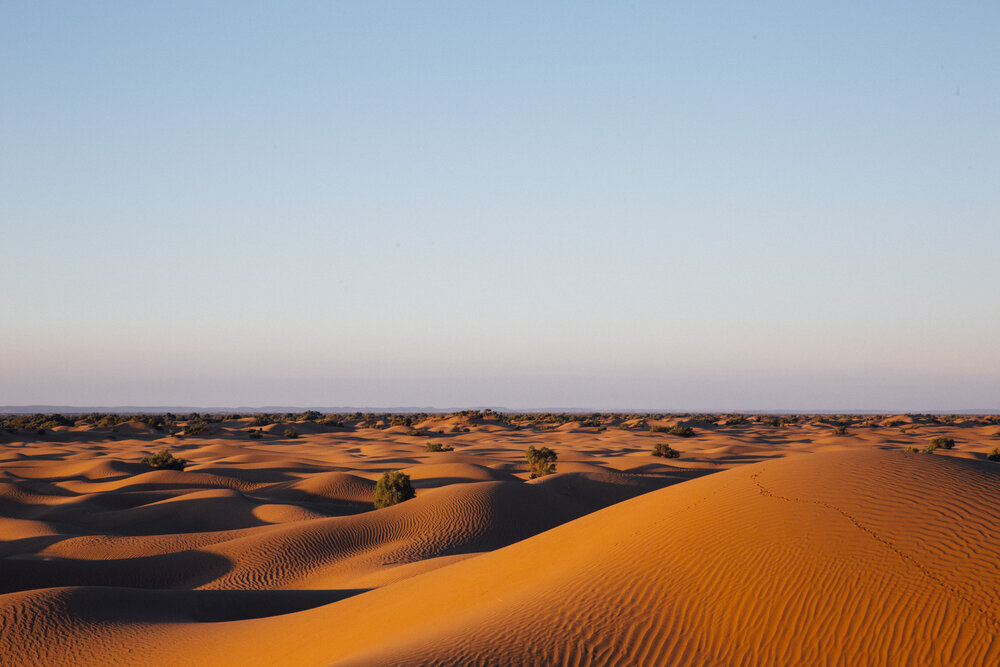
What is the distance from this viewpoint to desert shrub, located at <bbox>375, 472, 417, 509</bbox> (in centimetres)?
2242

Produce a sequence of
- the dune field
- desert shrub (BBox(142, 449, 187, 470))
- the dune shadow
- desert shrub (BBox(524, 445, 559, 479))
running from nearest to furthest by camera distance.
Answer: the dune field
the dune shadow
desert shrub (BBox(524, 445, 559, 479))
desert shrub (BBox(142, 449, 187, 470))

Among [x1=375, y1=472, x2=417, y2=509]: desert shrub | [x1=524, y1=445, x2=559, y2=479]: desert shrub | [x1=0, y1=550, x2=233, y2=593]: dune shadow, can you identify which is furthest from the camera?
[x1=524, y1=445, x2=559, y2=479]: desert shrub

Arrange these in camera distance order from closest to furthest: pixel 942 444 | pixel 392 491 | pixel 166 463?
pixel 392 491
pixel 166 463
pixel 942 444

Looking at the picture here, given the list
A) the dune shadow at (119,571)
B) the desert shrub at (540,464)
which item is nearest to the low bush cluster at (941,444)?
the desert shrub at (540,464)

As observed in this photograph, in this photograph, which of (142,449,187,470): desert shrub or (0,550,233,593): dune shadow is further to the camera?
(142,449,187,470): desert shrub

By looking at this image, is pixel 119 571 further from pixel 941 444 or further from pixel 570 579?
pixel 941 444

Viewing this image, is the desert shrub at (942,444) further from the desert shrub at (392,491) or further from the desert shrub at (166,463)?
the desert shrub at (166,463)

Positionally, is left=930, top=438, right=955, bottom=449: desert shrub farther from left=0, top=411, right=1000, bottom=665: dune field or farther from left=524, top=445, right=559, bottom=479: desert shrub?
left=0, top=411, right=1000, bottom=665: dune field

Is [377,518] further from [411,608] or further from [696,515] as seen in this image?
[696,515]

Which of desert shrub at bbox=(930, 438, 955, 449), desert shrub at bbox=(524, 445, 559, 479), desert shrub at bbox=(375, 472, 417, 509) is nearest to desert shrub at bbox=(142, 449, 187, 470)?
desert shrub at bbox=(375, 472, 417, 509)

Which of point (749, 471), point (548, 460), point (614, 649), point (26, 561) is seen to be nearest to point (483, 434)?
point (548, 460)

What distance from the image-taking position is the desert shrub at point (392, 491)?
22.4 metres

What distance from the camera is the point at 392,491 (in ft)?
73.6

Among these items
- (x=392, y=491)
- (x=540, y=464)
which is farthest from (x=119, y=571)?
(x=540, y=464)
